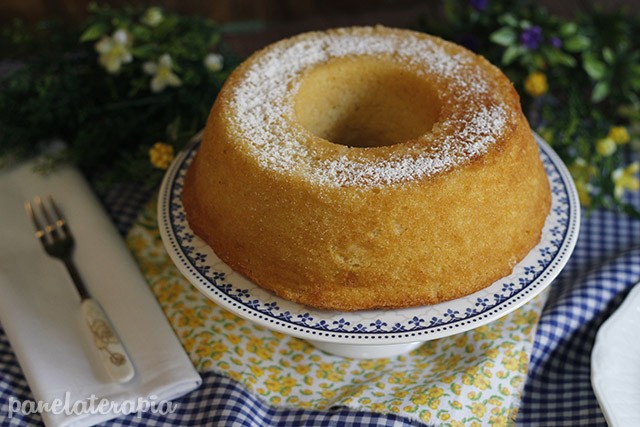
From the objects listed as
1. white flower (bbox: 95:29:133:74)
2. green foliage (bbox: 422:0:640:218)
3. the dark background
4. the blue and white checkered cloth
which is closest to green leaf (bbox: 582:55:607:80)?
green foliage (bbox: 422:0:640:218)

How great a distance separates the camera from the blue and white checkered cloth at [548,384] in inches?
57.8

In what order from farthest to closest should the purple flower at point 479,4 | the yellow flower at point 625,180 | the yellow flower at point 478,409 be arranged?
the purple flower at point 479,4 → the yellow flower at point 625,180 → the yellow flower at point 478,409

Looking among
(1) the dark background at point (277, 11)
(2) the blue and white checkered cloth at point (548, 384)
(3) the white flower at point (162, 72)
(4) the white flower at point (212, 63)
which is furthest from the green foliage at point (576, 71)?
(3) the white flower at point (162, 72)

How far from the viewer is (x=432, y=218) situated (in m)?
1.32

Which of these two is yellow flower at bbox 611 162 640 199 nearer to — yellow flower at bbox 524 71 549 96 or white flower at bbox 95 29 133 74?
yellow flower at bbox 524 71 549 96

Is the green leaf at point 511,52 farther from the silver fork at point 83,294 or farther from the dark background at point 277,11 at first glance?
the silver fork at point 83,294

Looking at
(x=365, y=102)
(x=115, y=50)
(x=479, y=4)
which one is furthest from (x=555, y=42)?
(x=115, y=50)

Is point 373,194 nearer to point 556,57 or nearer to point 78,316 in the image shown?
point 78,316

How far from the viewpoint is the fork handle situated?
1487 mm

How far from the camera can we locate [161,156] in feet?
5.95

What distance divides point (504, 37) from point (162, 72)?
0.97 meters

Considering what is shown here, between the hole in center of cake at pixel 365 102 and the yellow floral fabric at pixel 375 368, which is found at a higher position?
the hole in center of cake at pixel 365 102

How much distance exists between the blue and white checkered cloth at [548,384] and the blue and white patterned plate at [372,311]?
231mm

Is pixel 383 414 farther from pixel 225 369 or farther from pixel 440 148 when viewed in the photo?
pixel 440 148
